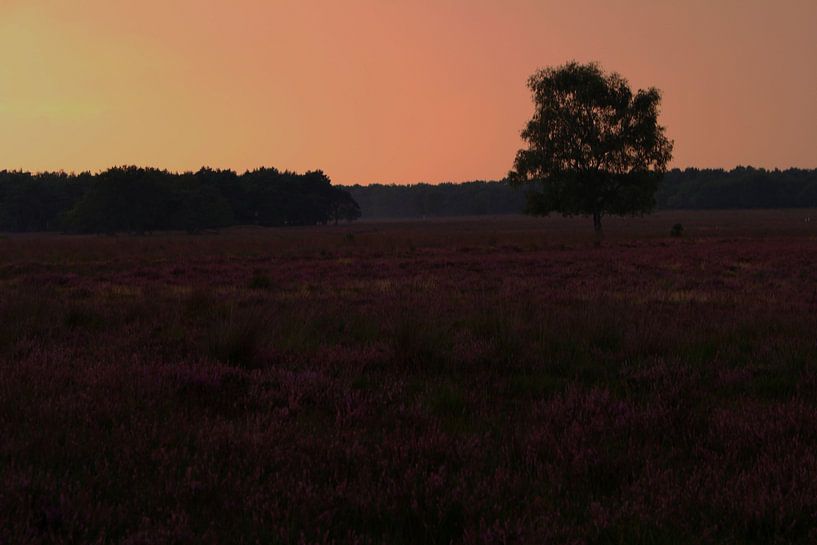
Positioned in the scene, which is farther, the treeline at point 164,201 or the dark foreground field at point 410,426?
the treeline at point 164,201

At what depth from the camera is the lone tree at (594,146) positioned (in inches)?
1816

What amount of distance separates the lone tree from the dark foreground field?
118 feet

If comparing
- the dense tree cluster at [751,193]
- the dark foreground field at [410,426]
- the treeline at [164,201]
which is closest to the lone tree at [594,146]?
the dark foreground field at [410,426]

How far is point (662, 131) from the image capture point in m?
47.2

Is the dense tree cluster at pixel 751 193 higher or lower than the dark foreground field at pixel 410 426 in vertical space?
higher

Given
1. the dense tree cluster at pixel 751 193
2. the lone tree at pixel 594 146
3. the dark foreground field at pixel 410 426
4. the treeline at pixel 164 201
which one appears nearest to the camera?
the dark foreground field at pixel 410 426

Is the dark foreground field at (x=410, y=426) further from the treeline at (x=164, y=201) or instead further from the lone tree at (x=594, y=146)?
the treeline at (x=164, y=201)

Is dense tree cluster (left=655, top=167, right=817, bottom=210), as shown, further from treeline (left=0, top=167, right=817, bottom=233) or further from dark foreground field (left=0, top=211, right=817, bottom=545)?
dark foreground field (left=0, top=211, right=817, bottom=545)

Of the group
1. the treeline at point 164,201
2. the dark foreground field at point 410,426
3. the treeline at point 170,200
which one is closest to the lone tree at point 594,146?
the treeline at point 170,200

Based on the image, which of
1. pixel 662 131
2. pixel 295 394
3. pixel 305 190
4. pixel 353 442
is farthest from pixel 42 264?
pixel 305 190

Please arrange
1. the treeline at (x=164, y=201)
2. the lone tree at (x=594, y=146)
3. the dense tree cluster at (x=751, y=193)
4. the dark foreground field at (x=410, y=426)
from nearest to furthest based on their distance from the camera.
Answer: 1. the dark foreground field at (x=410, y=426)
2. the lone tree at (x=594, y=146)
3. the treeline at (x=164, y=201)
4. the dense tree cluster at (x=751, y=193)

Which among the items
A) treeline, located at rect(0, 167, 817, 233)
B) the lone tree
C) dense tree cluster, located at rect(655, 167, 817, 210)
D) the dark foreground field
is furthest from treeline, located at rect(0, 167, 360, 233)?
dense tree cluster, located at rect(655, 167, 817, 210)

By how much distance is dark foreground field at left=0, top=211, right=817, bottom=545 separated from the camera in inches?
142

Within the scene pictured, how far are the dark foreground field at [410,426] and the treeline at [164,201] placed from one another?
7922 centimetres
